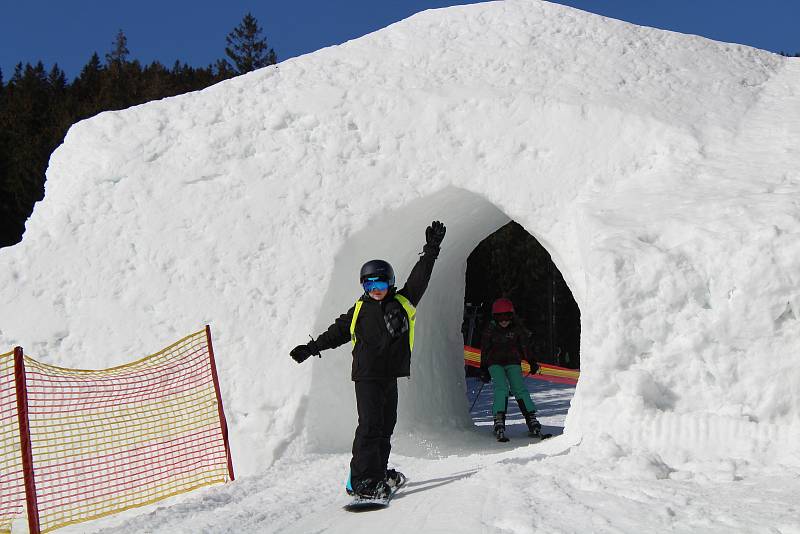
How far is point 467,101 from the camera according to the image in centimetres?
720

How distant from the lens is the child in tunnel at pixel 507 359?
8.05m

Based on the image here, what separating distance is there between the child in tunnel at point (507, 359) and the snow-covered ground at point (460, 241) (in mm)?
581

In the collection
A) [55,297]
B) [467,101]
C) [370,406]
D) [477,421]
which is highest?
[467,101]

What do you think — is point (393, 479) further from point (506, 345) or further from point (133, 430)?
point (506, 345)

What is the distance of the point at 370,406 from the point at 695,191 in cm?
316

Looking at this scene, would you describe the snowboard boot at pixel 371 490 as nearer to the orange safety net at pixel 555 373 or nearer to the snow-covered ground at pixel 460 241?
the snow-covered ground at pixel 460 241

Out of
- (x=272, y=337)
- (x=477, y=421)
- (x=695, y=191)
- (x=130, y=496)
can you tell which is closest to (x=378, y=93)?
(x=272, y=337)

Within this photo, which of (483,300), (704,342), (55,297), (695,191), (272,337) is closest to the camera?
(704,342)

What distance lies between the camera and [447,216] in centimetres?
746

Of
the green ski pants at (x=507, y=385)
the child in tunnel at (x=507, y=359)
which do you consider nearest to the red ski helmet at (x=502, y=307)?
the child in tunnel at (x=507, y=359)

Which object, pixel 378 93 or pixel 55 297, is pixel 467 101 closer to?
pixel 378 93

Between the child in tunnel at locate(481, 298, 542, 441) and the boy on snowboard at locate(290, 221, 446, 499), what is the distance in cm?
375

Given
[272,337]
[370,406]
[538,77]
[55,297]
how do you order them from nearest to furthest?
[370,406], [272,337], [55,297], [538,77]

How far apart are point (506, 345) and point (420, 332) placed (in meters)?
0.99
